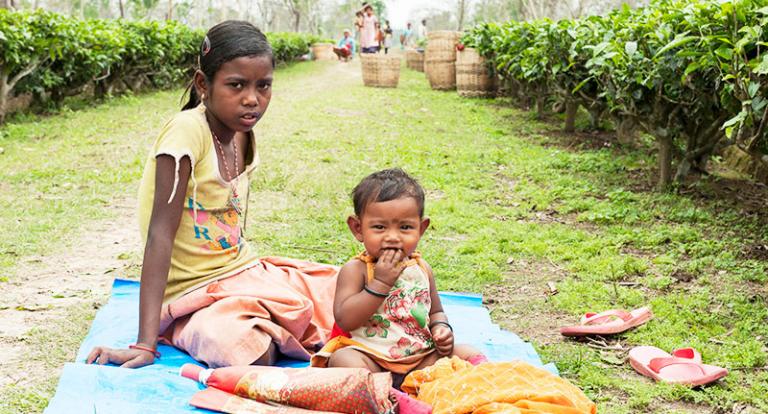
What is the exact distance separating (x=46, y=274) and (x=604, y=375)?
302cm

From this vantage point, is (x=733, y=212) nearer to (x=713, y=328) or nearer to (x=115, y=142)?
(x=713, y=328)

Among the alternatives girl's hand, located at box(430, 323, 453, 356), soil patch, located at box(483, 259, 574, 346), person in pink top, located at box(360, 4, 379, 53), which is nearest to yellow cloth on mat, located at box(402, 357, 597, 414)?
girl's hand, located at box(430, 323, 453, 356)

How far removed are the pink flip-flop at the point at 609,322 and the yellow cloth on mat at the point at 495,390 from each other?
114 cm

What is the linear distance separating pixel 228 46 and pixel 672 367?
2148 millimetres

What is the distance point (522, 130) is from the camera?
10.2 m

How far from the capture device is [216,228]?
10.3 feet

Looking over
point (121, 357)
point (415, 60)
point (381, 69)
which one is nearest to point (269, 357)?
point (121, 357)

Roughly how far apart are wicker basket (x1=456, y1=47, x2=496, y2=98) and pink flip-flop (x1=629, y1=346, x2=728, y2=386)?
11370 mm

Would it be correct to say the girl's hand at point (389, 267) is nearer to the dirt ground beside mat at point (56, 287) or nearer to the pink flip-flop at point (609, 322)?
the pink flip-flop at point (609, 322)

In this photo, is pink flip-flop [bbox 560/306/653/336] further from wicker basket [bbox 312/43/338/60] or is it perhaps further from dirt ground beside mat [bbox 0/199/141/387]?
wicker basket [bbox 312/43/338/60]

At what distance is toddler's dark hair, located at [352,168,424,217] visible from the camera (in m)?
2.71

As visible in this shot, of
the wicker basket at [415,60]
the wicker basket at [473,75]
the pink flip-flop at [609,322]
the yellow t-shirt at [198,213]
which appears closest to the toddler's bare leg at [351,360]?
the yellow t-shirt at [198,213]

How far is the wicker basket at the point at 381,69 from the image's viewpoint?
16.2 metres

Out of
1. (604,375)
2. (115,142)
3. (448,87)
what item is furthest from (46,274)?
(448,87)
